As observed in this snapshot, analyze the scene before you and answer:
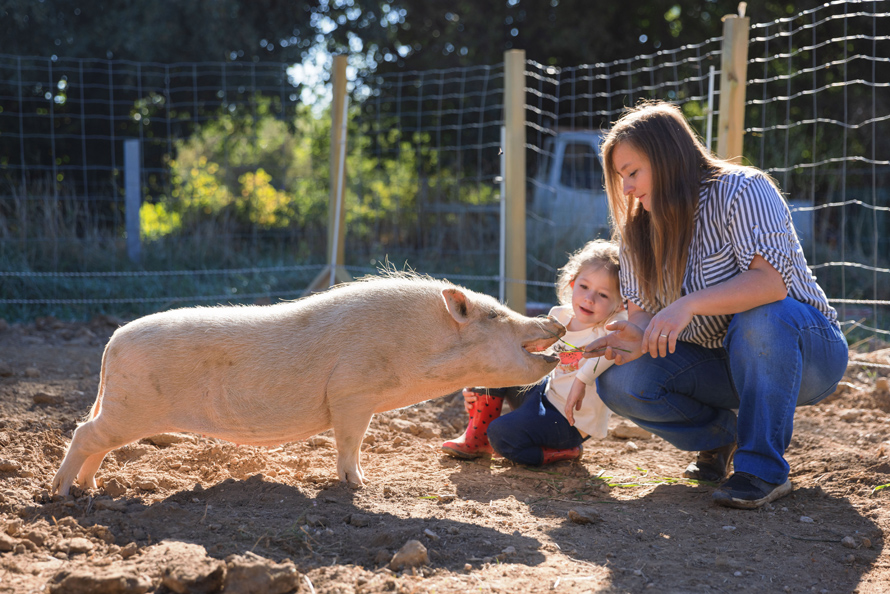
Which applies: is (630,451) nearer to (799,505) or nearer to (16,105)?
(799,505)

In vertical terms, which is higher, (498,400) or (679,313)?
(679,313)

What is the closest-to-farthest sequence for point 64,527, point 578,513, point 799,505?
point 64,527
point 578,513
point 799,505

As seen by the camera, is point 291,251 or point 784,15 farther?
point 784,15

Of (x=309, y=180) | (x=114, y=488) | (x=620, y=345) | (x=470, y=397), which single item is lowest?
(x=114, y=488)

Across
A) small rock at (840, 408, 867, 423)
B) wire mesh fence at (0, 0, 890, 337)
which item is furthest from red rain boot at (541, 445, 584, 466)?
wire mesh fence at (0, 0, 890, 337)

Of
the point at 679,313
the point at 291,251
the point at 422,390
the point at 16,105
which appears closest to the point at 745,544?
the point at 679,313

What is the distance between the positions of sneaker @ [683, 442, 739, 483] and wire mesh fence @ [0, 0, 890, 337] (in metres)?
3.52

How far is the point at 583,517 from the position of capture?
2945 millimetres

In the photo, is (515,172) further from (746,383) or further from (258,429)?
(258,429)

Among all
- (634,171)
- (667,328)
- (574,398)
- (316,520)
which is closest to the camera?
(316,520)

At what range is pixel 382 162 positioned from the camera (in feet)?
39.3

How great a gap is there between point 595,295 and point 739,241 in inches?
31.3

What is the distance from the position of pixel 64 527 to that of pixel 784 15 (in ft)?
40.6

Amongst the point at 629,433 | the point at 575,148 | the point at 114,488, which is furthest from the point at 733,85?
the point at 575,148
